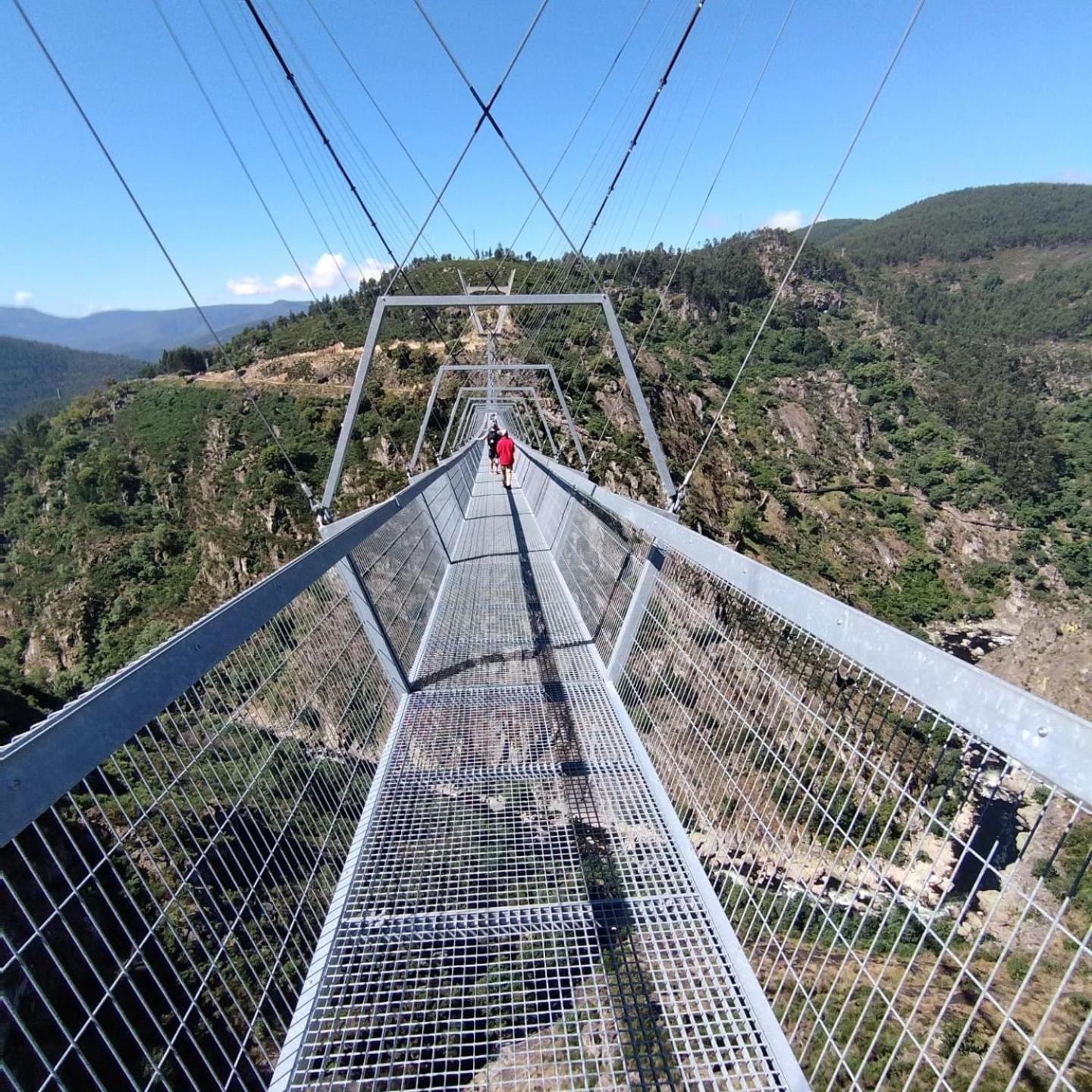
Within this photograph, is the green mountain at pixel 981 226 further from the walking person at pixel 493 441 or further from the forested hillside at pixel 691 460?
the walking person at pixel 493 441

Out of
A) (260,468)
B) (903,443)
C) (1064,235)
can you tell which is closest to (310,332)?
(260,468)

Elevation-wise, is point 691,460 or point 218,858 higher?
point 218,858

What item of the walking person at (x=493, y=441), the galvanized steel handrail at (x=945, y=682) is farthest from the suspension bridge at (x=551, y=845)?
the walking person at (x=493, y=441)

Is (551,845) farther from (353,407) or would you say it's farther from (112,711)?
(353,407)

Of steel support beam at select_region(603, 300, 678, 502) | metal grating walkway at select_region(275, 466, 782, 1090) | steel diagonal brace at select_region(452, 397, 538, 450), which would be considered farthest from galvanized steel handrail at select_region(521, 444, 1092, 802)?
steel diagonal brace at select_region(452, 397, 538, 450)

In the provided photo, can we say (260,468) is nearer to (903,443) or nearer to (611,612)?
(611,612)

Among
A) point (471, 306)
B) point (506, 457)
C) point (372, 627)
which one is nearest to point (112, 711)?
point (372, 627)

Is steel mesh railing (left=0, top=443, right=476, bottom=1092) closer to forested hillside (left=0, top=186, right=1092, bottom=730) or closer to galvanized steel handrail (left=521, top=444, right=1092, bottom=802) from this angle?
galvanized steel handrail (left=521, top=444, right=1092, bottom=802)
